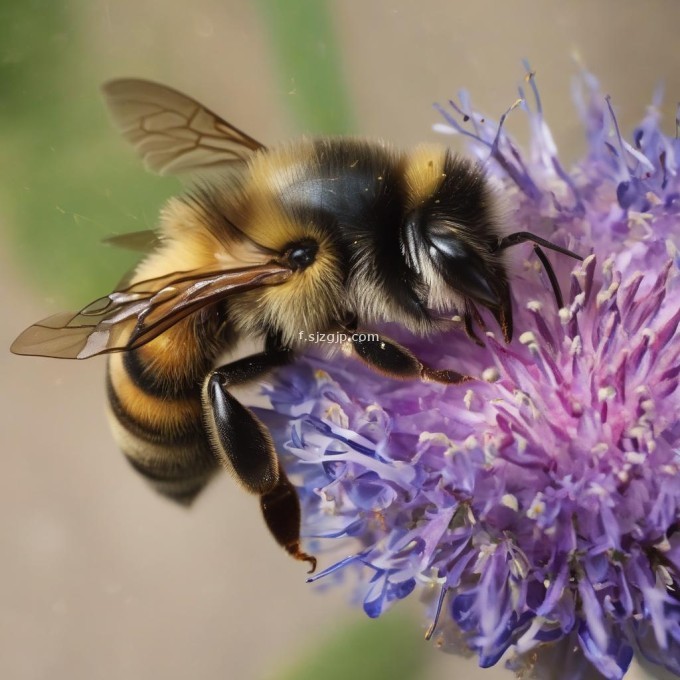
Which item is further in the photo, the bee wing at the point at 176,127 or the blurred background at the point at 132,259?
the blurred background at the point at 132,259

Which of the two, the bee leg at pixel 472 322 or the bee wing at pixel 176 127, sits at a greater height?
the bee wing at pixel 176 127

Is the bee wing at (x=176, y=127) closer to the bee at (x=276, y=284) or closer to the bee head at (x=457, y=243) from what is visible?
the bee at (x=276, y=284)

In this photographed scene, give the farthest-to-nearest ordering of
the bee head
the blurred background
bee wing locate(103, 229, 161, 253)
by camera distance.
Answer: the blurred background < bee wing locate(103, 229, 161, 253) < the bee head

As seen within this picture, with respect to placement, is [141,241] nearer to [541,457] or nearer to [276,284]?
[276,284]

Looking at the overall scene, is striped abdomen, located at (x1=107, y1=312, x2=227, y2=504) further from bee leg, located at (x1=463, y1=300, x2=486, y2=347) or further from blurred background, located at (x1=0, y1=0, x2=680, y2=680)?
blurred background, located at (x1=0, y1=0, x2=680, y2=680)

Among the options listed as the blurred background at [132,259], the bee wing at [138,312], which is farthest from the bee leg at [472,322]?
the blurred background at [132,259]

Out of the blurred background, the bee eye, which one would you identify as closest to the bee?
the bee eye

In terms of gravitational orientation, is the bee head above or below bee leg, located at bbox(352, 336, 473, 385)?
above
